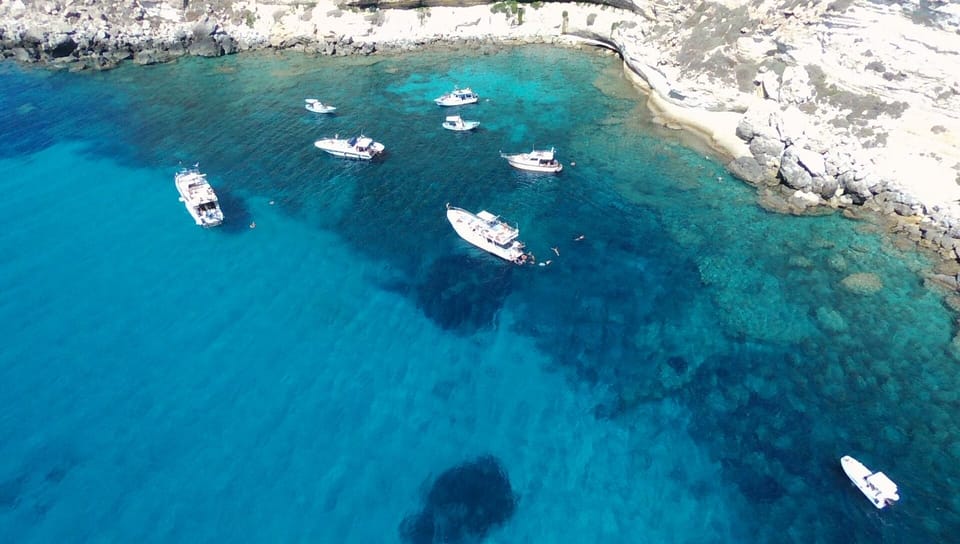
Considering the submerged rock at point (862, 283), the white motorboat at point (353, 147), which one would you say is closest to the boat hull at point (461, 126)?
the white motorboat at point (353, 147)

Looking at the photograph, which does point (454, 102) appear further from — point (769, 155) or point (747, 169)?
point (769, 155)

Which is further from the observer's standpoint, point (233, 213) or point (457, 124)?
point (457, 124)

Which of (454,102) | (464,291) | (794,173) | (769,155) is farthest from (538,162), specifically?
(794,173)

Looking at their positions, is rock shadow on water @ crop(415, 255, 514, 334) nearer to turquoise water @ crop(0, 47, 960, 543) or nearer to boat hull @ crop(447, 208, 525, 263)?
turquoise water @ crop(0, 47, 960, 543)

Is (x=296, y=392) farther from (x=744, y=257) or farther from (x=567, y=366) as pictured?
(x=744, y=257)

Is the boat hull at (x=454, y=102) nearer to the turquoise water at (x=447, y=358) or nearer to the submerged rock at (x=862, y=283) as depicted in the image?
the turquoise water at (x=447, y=358)

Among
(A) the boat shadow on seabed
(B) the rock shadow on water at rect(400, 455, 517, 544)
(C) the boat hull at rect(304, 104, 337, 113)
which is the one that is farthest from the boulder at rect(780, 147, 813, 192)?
(C) the boat hull at rect(304, 104, 337, 113)

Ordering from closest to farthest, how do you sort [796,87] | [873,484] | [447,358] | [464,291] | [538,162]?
[873,484]
[447,358]
[464,291]
[796,87]
[538,162]

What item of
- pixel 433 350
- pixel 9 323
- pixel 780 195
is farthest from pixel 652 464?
pixel 9 323
